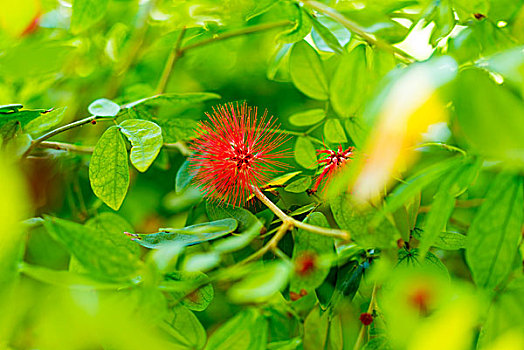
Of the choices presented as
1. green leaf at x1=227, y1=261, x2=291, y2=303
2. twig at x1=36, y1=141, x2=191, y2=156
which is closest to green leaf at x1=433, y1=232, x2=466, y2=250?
green leaf at x1=227, y1=261, x2=291, y2=303

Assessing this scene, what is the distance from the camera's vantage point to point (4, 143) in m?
0.31

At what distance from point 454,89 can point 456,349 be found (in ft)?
0.37

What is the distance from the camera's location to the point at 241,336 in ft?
0.78

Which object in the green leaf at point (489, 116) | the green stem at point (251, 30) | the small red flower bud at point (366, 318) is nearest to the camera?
the green leaf at point (489, 116)

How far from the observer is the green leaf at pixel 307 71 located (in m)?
0.36

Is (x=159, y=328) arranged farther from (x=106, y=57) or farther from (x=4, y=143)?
(x=106, y=57)

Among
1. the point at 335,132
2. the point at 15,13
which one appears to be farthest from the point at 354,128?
the point at 15,13

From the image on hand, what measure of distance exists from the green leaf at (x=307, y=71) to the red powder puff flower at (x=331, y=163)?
0.06 meters

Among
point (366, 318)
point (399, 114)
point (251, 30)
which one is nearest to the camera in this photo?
point (399, 114)

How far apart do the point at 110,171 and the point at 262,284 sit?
130 mm

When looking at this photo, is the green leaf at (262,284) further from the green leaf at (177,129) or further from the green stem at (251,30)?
the green stem at (251,30)

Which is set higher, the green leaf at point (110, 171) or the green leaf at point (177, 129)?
the green leaf at point (110, 171)

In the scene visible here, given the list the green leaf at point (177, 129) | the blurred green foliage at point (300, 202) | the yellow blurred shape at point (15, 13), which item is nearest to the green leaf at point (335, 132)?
the blurred green foliage at point (300, 202)

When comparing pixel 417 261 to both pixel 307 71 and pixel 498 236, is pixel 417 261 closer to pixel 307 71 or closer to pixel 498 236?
pixel 498 236
